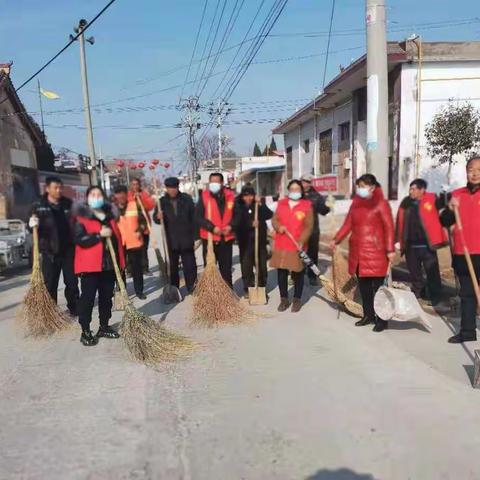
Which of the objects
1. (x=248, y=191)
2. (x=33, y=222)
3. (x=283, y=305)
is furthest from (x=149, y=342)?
(x=248, y=191)

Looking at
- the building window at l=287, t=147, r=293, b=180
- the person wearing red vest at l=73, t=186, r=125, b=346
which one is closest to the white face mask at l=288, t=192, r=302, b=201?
the person wearing red vest at l=73, t=186, r=125, b=346

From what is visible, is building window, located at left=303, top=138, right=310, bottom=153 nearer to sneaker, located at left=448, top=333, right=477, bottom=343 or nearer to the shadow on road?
sneaker, located at left=448, top=333, right=477, bottom=343

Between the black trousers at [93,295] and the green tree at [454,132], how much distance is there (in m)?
12.8

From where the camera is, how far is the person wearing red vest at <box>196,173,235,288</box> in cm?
688

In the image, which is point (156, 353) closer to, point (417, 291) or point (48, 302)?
point (48, 302)

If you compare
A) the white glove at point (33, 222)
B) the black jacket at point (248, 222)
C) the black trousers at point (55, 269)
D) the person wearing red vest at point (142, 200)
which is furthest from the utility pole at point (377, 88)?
the white glove at point (33, 222)

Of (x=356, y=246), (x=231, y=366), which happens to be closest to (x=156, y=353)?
(x=231, y=366)

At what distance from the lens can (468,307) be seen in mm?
4879

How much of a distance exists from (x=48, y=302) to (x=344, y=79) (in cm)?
1648

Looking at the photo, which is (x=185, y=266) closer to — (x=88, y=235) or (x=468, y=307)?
(x=88, y=235)

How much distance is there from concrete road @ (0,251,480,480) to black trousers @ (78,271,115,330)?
13.0 inches

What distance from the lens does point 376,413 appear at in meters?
3.50

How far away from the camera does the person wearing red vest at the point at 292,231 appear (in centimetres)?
651

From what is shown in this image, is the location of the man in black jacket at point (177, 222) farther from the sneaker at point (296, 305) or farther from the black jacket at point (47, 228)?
the sneaker at point (296, 305)
